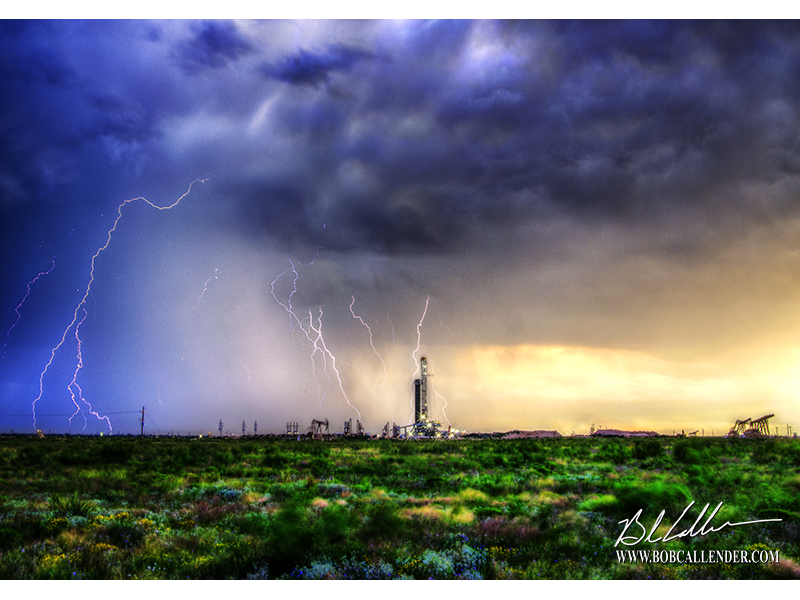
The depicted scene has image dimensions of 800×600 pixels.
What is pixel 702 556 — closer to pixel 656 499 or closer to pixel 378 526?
pixel 656 499

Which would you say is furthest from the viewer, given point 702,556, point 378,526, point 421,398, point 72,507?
point 421,398

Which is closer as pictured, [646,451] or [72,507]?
[72,507]

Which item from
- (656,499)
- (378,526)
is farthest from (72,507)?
(656,499)

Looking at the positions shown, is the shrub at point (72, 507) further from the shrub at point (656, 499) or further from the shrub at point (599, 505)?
the shrub at point (656, 499)

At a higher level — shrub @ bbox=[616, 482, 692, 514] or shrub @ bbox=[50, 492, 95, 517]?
shrub @ bbox=[616, 482, 692, 514]

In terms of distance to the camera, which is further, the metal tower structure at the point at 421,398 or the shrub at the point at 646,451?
the metal tower structure at the point at 421,398

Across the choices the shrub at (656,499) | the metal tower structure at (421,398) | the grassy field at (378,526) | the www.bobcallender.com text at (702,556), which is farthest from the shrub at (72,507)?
the metal tower structure at (421,398)

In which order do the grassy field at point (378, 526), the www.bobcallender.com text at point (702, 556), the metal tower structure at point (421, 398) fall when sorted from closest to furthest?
the grassy field at point (378, 526), the www.bobcallender.com text at point (702, 556), the metal tower structure at point (421, 398)

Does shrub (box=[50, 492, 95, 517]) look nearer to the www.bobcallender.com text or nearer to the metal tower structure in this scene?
the www.bobcallender.com text

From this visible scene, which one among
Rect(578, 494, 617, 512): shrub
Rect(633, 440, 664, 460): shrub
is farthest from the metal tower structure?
Rect(578, 494, 617, 512): shrub

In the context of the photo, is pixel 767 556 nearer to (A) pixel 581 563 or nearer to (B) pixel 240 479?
(A) pixel 581 563

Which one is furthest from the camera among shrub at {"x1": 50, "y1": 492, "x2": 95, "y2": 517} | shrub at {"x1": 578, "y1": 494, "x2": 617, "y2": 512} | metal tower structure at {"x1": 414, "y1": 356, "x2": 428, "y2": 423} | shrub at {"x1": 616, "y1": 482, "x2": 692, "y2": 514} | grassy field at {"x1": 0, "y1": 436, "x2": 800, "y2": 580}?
metal tower structure at {"x1": 414, "y1": 356, "x2": 428, "y2": 423}
